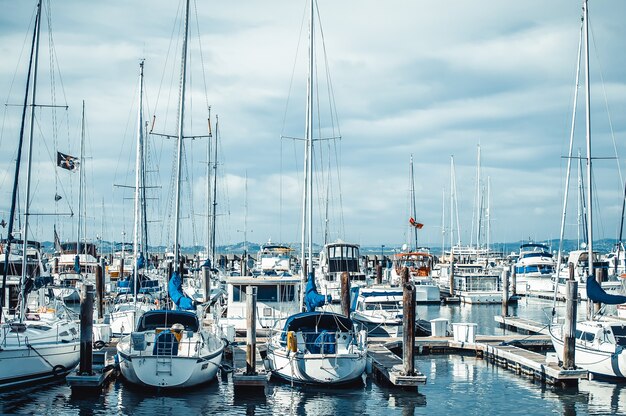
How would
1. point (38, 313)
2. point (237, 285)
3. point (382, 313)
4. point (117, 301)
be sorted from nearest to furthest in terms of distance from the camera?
point (38, 313) < point (237, 285) < point (382, 313) < point (117, 301)

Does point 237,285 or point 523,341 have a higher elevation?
point 237,285

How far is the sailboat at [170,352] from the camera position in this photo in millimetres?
23609

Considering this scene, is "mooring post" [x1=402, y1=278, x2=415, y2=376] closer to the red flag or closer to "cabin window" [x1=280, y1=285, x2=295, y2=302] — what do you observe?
"cabin window" [x1=280, y1=285, x2=295, y2=302]

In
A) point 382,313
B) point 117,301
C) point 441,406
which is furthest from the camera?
point 117,301

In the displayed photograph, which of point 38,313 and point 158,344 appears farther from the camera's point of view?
point 38,313

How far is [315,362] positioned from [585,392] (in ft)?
29.1

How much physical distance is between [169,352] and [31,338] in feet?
15.9

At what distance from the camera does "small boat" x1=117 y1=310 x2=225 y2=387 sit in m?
23.6

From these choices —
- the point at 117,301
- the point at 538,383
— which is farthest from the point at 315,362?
the point at 117,301

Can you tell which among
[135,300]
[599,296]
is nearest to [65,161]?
[135,300]

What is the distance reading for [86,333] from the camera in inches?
942

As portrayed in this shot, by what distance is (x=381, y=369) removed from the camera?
26297 mm

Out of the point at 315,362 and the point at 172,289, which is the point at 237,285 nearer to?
the point at 172,289

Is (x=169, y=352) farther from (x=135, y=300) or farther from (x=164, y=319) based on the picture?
(x=135, y=300)
